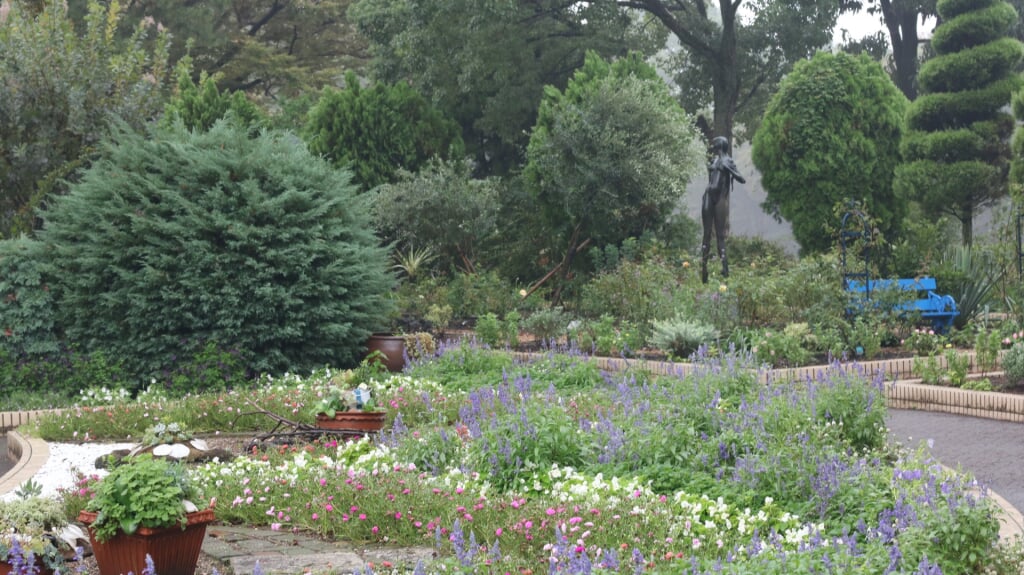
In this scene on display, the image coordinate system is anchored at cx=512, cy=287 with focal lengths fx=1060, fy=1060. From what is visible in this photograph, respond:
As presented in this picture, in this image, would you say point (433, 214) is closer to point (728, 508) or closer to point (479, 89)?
point (479, 89)

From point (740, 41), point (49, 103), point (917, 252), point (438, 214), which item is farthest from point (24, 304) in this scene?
point (740, 41)

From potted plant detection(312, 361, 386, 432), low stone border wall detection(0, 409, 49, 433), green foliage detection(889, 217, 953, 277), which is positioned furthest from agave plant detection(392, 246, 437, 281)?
potted plant detection(312, 361, 386, 432)

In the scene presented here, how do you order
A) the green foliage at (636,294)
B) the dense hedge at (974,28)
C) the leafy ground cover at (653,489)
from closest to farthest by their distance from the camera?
the leafy ground cover at (653,489)
the green foliage at (636,294)
the dense hedge at (974,28)

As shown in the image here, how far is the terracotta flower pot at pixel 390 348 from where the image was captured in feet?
41.4

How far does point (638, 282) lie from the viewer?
1484 cm

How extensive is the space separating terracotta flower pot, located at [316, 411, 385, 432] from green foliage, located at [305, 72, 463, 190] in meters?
13.9

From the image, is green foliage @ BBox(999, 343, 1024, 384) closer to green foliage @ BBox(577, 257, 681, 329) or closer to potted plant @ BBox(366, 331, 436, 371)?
green foliage @ BBox(577, 257, 681, 329)

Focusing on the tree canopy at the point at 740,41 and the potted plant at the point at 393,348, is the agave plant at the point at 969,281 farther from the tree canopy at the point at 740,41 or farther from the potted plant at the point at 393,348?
the tree canopy at the point at 740,41

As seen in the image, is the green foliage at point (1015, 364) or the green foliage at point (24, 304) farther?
the green foliage at point (24, 304)

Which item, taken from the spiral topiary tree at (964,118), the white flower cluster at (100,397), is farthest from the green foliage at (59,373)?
the spiral topiary tree at (964,118)

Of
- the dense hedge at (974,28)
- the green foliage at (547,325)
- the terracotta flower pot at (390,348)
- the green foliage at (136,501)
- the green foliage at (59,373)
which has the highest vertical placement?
the dense hedge at (974,28)

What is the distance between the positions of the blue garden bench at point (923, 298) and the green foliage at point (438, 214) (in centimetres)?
709

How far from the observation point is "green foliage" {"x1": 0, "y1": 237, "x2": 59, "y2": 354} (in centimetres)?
1152

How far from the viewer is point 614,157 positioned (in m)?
19.0
